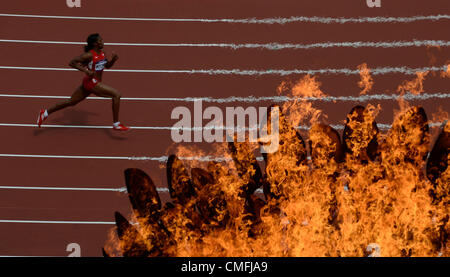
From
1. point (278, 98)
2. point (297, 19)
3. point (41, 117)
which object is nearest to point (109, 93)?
point (41, 117)

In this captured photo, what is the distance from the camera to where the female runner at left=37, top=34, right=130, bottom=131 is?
8633 millimetres

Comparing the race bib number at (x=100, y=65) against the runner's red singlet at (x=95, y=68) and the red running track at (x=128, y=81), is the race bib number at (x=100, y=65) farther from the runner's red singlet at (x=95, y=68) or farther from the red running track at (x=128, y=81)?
the red running track at (x=128, y=81)

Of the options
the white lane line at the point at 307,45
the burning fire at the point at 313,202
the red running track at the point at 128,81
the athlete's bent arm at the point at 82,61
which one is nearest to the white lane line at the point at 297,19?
the red running track at the point at 128,81

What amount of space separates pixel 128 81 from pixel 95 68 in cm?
149

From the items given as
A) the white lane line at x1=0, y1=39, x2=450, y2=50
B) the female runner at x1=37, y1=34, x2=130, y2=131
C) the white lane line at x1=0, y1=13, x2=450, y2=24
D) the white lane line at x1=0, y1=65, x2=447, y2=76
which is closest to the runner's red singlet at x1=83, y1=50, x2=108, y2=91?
the female runner at x1=37, y1=34, x2=130, y2=131

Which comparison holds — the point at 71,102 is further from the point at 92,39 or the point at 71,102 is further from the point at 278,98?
the point at 278,98

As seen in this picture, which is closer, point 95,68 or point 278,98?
point 95,68

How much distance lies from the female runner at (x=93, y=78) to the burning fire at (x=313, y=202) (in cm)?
206

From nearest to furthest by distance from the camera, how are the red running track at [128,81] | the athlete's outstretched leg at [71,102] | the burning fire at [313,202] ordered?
the burning fire at [313,202] < the red running track at [128,81] < the athlete's outstretched leg at [71,102]

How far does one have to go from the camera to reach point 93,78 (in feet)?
28.9

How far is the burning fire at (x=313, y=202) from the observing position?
6.27 m

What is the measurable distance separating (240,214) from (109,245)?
189cm
